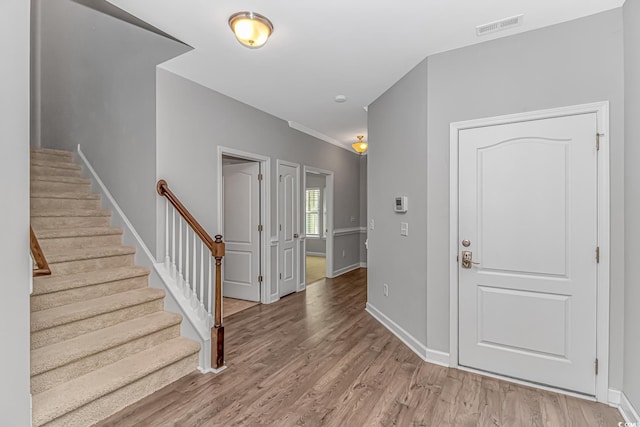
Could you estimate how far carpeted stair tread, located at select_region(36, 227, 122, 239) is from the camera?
277 cm

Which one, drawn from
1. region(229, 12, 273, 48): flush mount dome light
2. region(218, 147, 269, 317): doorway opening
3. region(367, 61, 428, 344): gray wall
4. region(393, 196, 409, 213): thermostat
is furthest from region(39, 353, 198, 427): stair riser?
region(229, 12, 273, 48): flush mount dome light

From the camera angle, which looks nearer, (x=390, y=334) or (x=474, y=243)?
(x=474, y=243)

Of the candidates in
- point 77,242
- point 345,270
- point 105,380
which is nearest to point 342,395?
point 105,380

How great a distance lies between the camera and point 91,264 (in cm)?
280

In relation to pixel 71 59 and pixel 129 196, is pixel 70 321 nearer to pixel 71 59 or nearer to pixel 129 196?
pixel 129 196

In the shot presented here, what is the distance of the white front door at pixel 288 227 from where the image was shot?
4730mm

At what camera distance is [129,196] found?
324cm

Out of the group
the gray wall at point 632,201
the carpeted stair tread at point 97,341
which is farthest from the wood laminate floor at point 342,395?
the carpeted stair tread at point 97,341

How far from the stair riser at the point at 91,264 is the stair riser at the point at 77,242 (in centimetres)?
23

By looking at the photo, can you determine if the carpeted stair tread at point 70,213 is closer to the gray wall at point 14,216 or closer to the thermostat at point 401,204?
the gray wall at point 14,216

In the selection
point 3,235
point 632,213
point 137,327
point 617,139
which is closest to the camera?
point 3,235

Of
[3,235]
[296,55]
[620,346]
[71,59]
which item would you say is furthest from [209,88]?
[620,346]

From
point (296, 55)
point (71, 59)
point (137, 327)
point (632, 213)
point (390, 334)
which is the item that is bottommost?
point (390, 334)

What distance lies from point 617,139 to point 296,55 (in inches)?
95.3
